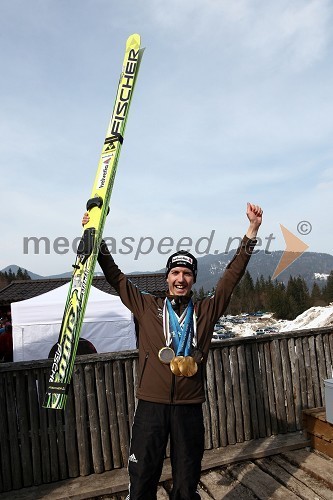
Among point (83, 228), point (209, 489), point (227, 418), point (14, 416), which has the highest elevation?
point (83, 228)

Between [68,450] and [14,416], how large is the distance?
29.0 inches

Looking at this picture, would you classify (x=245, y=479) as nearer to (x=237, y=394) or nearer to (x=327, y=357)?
(x=237, y=394)

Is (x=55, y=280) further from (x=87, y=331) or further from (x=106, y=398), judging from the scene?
(x=106, y=398)

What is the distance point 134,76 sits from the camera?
4.31 meters

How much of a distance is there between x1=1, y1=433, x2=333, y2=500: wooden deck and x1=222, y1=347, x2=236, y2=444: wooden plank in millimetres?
228

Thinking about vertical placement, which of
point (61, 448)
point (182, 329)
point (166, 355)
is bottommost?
point (61, 448)

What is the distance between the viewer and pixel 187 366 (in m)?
2.96

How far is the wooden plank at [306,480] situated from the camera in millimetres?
3807

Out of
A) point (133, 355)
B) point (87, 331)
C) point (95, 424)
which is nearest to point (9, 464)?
point (95, 424)

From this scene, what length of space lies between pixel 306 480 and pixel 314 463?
0.40m

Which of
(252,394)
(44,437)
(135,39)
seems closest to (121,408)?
(44,437)

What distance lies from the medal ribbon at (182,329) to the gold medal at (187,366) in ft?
0.20

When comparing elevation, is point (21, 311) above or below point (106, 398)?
above

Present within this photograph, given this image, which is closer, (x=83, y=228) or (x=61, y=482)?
(x=83, y=228)
